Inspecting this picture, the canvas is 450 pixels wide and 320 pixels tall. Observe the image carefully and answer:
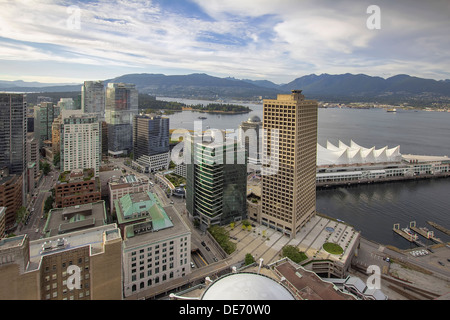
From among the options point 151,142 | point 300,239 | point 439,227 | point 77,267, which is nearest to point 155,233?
point 77,267

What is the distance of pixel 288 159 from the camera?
1569 cm

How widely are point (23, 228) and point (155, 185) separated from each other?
10.3 m

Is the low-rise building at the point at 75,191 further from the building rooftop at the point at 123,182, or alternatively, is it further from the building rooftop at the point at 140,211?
the building rooftop at the point at 140,211

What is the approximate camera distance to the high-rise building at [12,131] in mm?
19906

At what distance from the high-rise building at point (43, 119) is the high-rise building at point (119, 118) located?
25.4 feet

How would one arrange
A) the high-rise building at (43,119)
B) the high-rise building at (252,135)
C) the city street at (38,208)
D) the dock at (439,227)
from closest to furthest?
the city street at (38,208)
the dock at (439,227)
the high-rise building at (252,135)
the high-rise building at (43,119)

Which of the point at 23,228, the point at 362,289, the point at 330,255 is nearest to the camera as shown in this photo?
the point at 362,289

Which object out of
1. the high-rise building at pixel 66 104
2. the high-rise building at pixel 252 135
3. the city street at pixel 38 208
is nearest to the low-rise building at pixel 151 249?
the city street at pixel 38 208

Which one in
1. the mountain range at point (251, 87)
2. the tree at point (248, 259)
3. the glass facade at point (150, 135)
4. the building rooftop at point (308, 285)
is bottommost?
the tree at point (248, 259)

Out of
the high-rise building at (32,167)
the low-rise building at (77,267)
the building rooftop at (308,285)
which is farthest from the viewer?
A: the high-rise building at (32,167)

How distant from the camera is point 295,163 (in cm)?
1542
